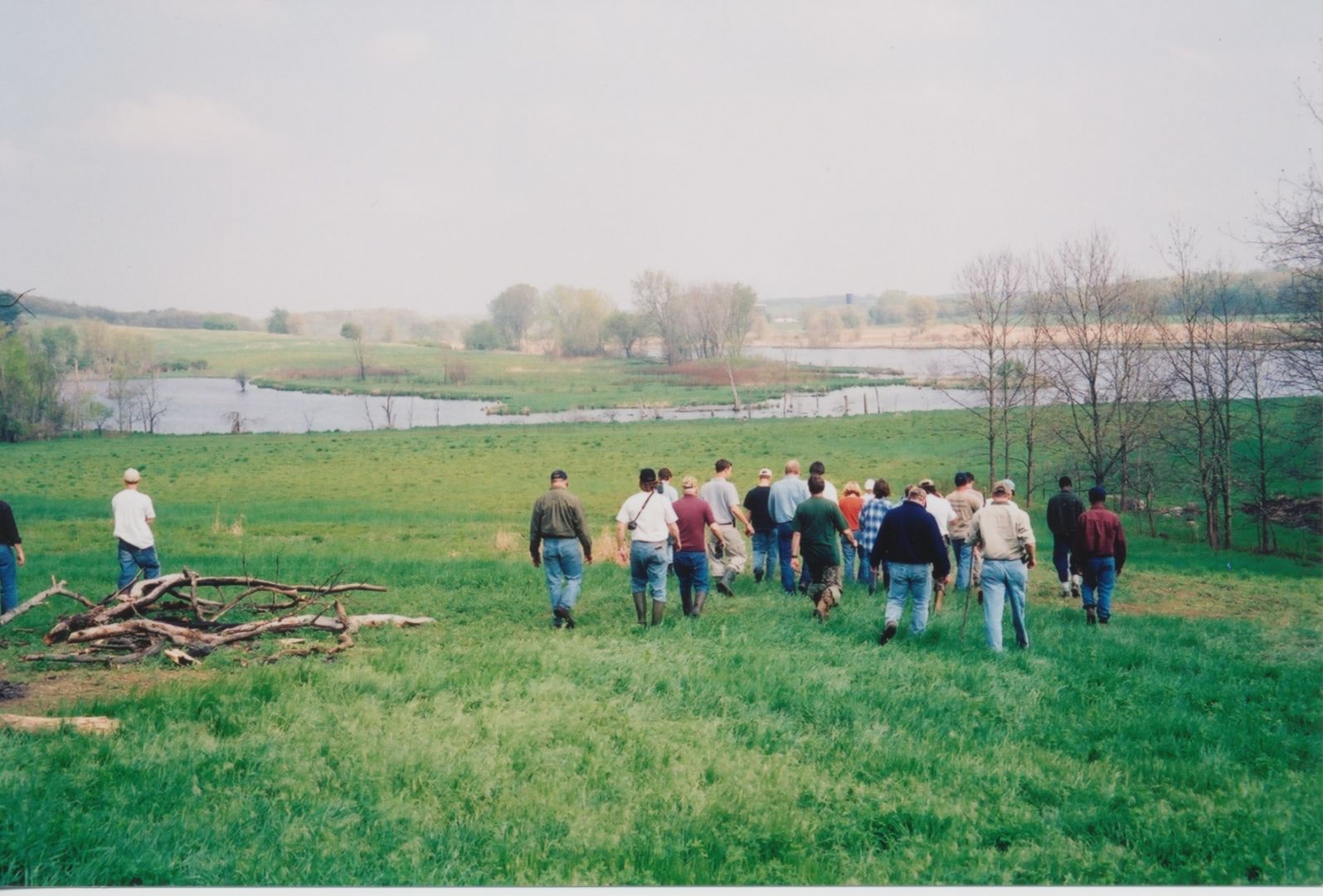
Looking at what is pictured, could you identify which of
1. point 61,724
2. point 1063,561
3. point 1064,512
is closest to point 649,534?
point 61,724

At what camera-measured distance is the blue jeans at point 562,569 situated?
10.9 m

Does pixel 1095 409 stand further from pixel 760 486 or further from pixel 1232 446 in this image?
pixel 760 486

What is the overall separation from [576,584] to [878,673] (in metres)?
4.11

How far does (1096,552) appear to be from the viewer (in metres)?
11.9

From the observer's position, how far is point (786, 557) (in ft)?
44.9

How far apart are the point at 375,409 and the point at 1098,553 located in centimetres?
4433

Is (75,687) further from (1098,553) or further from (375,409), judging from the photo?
(375,409)

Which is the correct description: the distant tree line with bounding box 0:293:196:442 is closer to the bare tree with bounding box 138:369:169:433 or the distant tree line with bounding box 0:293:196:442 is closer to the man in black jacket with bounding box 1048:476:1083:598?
the bare tree with bounding box 138:369:169:433

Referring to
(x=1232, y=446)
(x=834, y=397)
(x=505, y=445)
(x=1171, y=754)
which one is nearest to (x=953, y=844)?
(x=1171, y=754)

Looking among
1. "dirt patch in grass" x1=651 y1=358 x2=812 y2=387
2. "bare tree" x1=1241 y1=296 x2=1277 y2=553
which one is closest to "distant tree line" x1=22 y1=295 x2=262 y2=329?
"dirt patch in grass" x1=651 y1=358 x2=812 y2=387

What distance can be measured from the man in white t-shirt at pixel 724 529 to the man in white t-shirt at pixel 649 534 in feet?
7.26

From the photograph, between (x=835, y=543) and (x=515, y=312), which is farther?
(x=515, y=312)

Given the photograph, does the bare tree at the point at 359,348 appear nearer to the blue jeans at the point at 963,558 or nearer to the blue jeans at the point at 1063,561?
the blue jeans at the point at 963,558

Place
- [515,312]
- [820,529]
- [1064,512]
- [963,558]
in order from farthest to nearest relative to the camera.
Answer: [515,312] < [1064,512] < [963,558] < [820,529]
